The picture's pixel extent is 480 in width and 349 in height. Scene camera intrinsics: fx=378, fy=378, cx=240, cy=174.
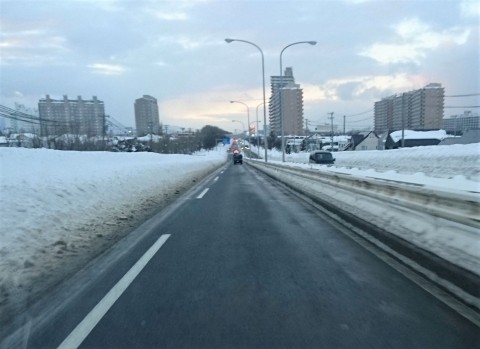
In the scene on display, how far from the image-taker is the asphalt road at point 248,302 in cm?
353

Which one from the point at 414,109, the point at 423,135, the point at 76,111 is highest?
the point at 76,111

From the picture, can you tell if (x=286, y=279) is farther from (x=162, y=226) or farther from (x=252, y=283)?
(x=162, y=226)

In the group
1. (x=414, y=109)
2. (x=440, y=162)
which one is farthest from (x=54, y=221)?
(x=414, y=109)

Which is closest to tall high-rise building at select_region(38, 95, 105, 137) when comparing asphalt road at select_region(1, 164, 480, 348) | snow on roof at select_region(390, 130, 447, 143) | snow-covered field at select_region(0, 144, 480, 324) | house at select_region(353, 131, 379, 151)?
snow on roof at select_region(390, 130, 447, 143)

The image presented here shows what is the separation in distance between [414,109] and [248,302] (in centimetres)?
10255

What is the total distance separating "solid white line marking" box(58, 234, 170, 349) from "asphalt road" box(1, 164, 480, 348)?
0.01m

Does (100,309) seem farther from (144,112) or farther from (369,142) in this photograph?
(144,112)

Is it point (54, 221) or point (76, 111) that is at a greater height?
point (76, 111)

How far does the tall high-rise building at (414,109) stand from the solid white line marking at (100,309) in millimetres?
76003

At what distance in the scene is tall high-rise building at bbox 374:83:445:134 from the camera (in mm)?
83750

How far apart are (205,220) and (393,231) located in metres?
4.76

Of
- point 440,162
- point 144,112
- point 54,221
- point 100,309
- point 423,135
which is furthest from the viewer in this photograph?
point 144,112

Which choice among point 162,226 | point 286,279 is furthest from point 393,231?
point 162,226

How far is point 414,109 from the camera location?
95.3 m
